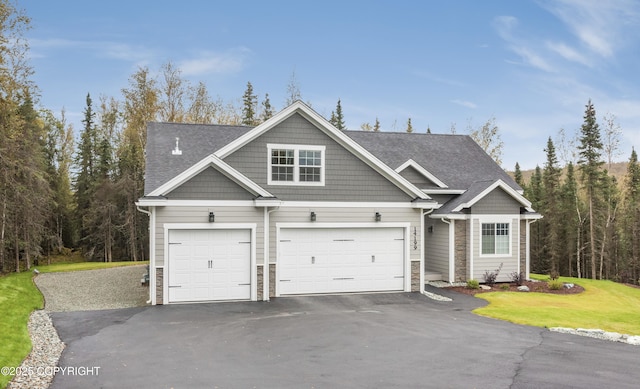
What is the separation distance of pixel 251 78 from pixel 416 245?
2947 cm

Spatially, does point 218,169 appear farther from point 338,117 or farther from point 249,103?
point 338,117

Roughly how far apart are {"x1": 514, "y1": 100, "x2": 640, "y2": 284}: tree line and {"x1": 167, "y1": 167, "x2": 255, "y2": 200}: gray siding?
102 ft

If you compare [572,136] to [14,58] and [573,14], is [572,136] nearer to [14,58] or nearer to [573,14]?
[573,14]

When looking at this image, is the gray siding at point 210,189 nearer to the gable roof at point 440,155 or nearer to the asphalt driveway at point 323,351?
the asphalt driveway at point 323,351

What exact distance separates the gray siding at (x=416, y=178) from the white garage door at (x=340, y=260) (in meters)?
4.82

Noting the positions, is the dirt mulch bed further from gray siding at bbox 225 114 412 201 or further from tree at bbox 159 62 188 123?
tree at bbox 159 62 188 123

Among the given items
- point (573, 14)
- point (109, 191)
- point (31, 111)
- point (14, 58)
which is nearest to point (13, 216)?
point (31, 111)

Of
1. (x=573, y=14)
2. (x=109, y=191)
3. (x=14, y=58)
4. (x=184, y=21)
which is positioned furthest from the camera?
(x=109, y=191)

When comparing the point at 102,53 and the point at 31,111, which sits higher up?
the point at 102,53

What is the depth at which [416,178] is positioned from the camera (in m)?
22.4

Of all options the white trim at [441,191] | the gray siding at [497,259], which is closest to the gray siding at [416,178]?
the white trim at [441,191]

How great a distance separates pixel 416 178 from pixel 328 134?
6510mm

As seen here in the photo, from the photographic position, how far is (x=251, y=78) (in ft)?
143

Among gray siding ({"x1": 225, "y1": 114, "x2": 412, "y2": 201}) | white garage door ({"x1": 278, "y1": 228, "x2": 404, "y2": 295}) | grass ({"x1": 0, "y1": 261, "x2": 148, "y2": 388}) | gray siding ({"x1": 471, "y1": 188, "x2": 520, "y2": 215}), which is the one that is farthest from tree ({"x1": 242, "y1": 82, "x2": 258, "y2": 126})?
white garage door ({"x1": 278, "y1": 228, "x2": 404, "y2": 295})
